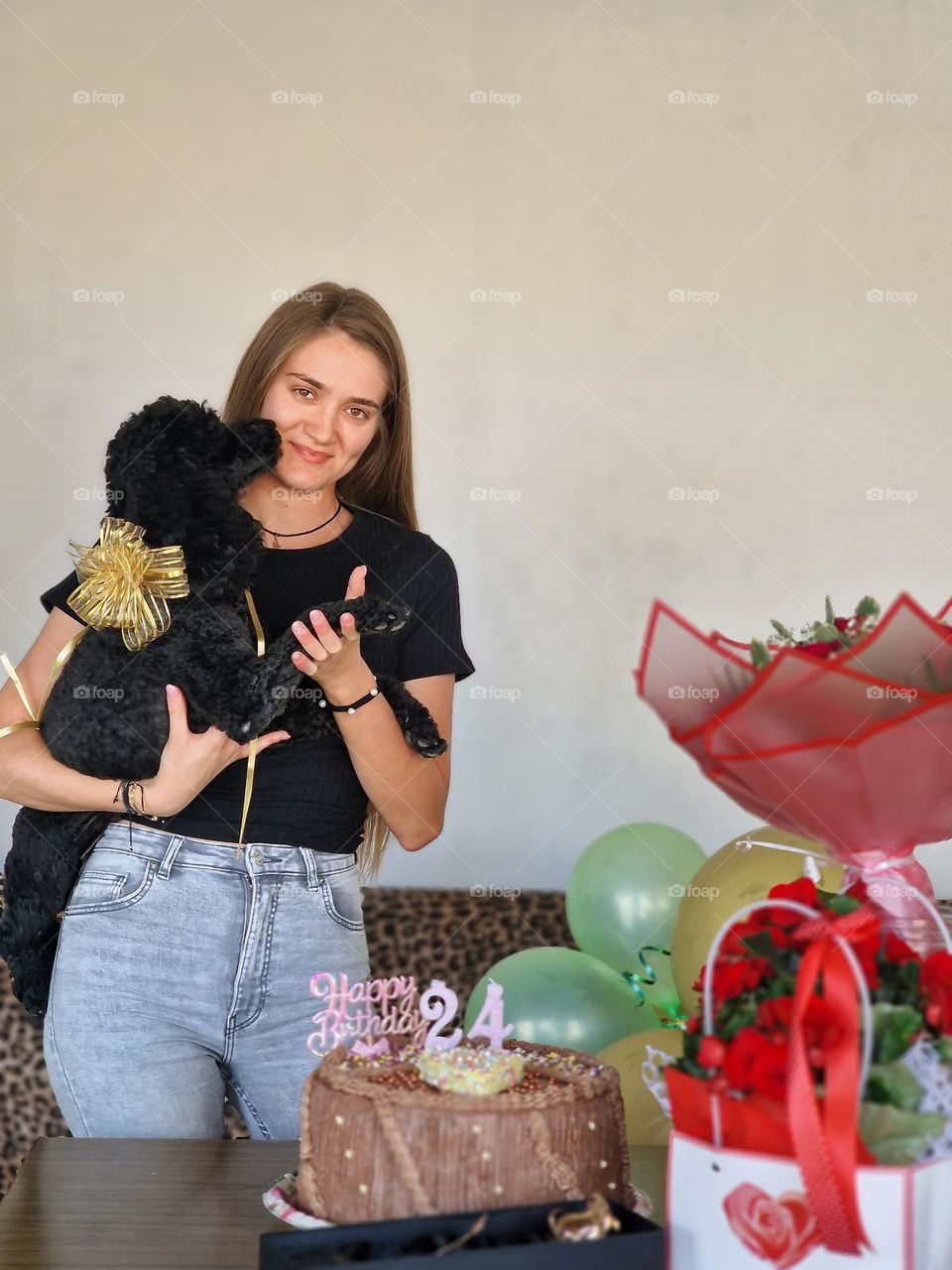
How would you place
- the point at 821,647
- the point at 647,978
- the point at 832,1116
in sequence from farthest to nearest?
the point at 647,978 → the point at 821,647 → the point at 832,1116

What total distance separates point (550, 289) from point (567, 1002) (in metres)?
1.55

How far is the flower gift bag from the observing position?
0.73 metres

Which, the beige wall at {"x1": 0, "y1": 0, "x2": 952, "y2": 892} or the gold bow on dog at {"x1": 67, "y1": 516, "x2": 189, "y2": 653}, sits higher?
the beige wall at {"x1": 0, "y1": 0, "x2": 952, "y2": 892}

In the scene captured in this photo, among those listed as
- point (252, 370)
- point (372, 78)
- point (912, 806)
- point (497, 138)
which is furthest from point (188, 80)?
point (912, 806)

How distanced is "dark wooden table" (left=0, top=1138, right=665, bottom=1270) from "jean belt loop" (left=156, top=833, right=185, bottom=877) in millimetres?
265

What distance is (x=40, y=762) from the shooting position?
1.39 meters

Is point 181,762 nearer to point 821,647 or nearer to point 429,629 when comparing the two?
point 429,629

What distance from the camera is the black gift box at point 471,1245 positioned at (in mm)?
723

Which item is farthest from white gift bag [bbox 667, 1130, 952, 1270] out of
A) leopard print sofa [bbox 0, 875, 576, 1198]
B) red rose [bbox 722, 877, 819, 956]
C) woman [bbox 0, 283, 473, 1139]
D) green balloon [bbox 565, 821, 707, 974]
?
leopard print sofa [bbox 0, 875, 576, 1198]

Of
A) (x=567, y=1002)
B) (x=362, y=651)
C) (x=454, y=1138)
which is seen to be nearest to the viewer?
(x=454, y=1138)

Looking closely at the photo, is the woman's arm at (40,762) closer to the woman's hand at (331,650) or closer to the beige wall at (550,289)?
the woman's hand at (331,650)

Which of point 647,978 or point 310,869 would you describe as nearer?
point 310,869

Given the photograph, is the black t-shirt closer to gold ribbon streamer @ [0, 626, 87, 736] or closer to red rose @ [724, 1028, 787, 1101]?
gold ribbon streamer @ [0, 626, 87, 736]

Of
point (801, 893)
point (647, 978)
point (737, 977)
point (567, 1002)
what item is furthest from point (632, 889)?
point (737, 977)
